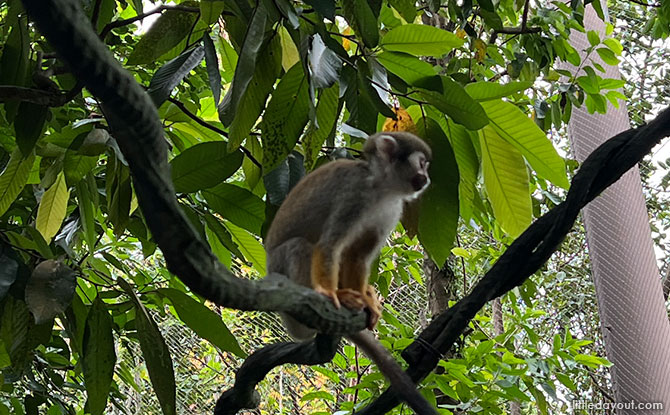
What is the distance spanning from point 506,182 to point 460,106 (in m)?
0.23

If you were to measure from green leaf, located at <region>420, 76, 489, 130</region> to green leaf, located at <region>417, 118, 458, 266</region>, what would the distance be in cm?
8

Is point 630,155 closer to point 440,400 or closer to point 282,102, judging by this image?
point 282,102

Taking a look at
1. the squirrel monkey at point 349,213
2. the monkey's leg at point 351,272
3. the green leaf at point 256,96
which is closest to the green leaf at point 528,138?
the squirrel monkey at point 349,213

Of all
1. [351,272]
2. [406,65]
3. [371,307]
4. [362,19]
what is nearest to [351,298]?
[371,307]

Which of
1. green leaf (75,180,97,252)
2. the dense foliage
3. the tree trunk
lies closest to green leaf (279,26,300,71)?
the dense foliage

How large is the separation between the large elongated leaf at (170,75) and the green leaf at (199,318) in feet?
1.23

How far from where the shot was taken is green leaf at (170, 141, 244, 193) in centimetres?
126

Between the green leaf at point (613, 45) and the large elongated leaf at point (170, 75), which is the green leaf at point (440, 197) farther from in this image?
the green leaf at point (613, 45)

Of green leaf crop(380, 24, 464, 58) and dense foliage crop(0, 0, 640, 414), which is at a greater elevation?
green leaf crop(380, 24, 464, 58)

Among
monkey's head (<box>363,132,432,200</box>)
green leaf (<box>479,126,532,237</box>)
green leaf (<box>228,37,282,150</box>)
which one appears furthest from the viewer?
monkey's head (<box>363,132,432,200</box>)

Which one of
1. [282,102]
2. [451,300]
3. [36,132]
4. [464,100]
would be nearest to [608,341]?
[451,300]

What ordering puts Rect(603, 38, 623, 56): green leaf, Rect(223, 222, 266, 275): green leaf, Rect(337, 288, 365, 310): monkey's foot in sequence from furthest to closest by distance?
Rect(603, 38, 623, 56): green leaf, Rect(223, 222, 266, 275): green leaf, Rect(337, 288, 365, 310): monkey's foot

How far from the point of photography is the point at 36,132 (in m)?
1.17

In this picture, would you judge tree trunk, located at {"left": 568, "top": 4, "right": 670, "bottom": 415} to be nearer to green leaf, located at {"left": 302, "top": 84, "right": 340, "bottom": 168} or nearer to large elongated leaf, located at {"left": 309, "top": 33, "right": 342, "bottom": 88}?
green leaf, located at {"left": 302, "top": 84, "right": 340, "bottom": 168}
